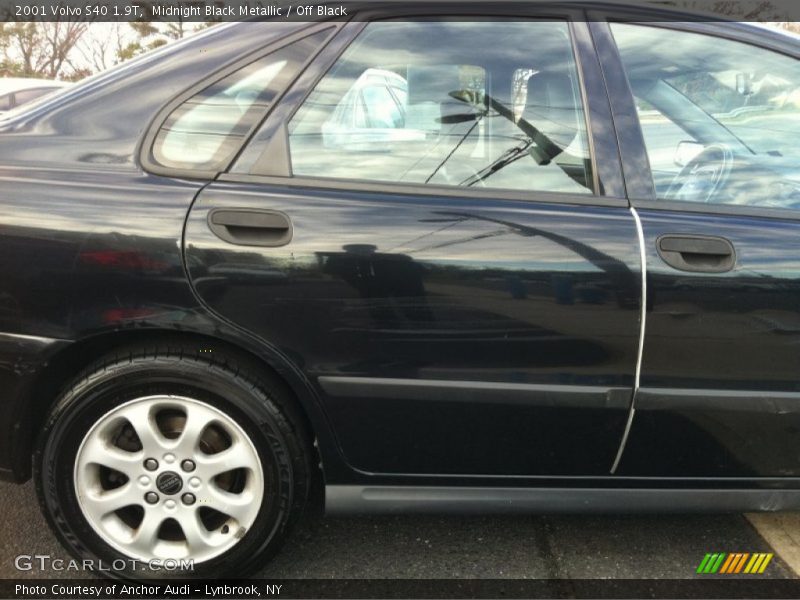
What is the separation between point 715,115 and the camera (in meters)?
2.02

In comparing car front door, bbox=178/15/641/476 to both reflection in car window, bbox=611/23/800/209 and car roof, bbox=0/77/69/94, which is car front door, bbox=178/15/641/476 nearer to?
reflection in car window, bbox=611/23/800/209

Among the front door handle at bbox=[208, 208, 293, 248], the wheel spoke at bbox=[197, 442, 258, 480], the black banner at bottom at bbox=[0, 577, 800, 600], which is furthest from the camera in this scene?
the black banner at bottom at bbox=[0, 577, 800, 600]

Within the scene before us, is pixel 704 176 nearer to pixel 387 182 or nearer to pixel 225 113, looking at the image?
pixel 387 182

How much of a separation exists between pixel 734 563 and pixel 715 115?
1.46 metres

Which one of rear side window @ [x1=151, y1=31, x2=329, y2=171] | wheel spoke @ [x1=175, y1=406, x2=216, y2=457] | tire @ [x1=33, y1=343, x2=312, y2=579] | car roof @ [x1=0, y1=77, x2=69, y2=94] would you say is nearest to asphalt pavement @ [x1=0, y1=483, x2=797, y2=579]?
tire @ [x1=33, y1=343, x2=312, y2=579]

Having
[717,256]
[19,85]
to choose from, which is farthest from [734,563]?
[19,85]

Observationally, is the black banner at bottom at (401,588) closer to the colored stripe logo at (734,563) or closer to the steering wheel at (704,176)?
the colored stripe logo at (734,563)

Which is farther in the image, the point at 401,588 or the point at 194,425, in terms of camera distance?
the point at 401,588

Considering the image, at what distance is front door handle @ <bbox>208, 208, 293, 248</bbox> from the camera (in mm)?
1662

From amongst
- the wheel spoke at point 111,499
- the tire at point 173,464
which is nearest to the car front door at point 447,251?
the tire at point 173,464

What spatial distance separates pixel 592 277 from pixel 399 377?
1.91 feet

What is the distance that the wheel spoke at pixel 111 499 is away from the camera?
5.98ft

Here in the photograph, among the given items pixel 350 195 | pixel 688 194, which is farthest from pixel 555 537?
pixel 350 195

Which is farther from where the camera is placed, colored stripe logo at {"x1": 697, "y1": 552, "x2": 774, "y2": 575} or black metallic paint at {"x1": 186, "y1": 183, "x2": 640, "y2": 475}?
colored stripe logo at {"x1": 697, "y1": 552, "x2": 774, "y2": 575}
